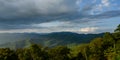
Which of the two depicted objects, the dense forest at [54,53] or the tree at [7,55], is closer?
the tree at [7,55]

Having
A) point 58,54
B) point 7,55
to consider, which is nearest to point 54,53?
point 58,54

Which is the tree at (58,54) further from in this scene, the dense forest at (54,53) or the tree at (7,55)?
the tree at (7,55)

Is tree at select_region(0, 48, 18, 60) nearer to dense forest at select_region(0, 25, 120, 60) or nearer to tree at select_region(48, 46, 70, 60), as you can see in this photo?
dense forest at select_region(0, 25, 120, 60)

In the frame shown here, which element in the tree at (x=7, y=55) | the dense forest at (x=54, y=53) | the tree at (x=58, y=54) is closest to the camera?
the tree at (x=7, y=55)

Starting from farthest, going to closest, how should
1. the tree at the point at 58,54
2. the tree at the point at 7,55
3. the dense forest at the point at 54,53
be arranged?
the tree at the point at 58,54
the dense forest at the point at 54,53
the tree at the point at 7,55

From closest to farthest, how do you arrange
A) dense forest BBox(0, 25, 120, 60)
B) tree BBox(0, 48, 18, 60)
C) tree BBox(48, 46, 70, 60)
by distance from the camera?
tree BBox(0, 48, 18, 60) → dense forest BBox(0, 25, 120, 60) → tree BBox(48, 46, 70, 60)

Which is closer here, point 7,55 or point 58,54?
point 7,55

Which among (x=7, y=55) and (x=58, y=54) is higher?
(x=7, y=55)

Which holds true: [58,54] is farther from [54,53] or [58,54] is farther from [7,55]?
[7,55]

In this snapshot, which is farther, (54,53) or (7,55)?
(54,53)

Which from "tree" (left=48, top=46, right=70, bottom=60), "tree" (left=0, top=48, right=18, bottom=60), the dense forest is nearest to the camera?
"tree" (left=0, top=48, right=18, bottom=60)

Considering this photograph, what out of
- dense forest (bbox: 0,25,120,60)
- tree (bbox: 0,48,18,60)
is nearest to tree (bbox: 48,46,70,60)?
dense forest (bbox: 0,25,120,60)

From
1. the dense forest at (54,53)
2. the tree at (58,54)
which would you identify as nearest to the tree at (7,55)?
the dense forest at (54,53)

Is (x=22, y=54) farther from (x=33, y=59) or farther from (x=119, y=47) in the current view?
(x=119, y=47)
